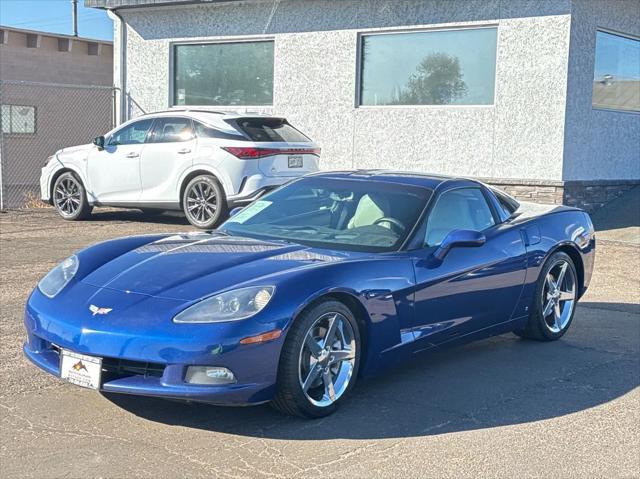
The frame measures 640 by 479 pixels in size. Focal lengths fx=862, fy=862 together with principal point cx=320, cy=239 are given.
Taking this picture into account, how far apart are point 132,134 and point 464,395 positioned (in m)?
8.96

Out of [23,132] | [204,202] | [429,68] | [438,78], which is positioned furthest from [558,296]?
[23,132]

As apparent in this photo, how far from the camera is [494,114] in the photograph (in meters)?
14.1

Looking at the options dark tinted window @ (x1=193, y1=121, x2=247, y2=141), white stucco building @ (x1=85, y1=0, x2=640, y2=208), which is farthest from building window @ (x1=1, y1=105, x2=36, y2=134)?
dark tinted window @ (x1=193, y1=121, x2=247, y2=141)

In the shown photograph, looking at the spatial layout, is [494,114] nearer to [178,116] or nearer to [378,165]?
[378,165]

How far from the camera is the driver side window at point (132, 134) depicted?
42.7ft

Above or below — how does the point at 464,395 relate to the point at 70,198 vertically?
below

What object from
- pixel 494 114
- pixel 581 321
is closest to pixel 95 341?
pixel 581 321

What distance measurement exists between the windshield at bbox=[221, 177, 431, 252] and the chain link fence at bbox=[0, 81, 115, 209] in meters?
17.4

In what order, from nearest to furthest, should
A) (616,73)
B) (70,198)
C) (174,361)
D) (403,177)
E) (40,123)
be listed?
(174,361)
(403,177)
(70,198)
(616,73)
(40,123)

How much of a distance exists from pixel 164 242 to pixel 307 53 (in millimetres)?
10880

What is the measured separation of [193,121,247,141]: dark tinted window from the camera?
12.2 m

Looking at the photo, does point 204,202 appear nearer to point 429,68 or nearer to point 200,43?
point 429,68

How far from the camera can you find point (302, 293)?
457 centimetres

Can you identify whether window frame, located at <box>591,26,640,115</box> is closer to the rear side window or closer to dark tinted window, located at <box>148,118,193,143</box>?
the rear side window
